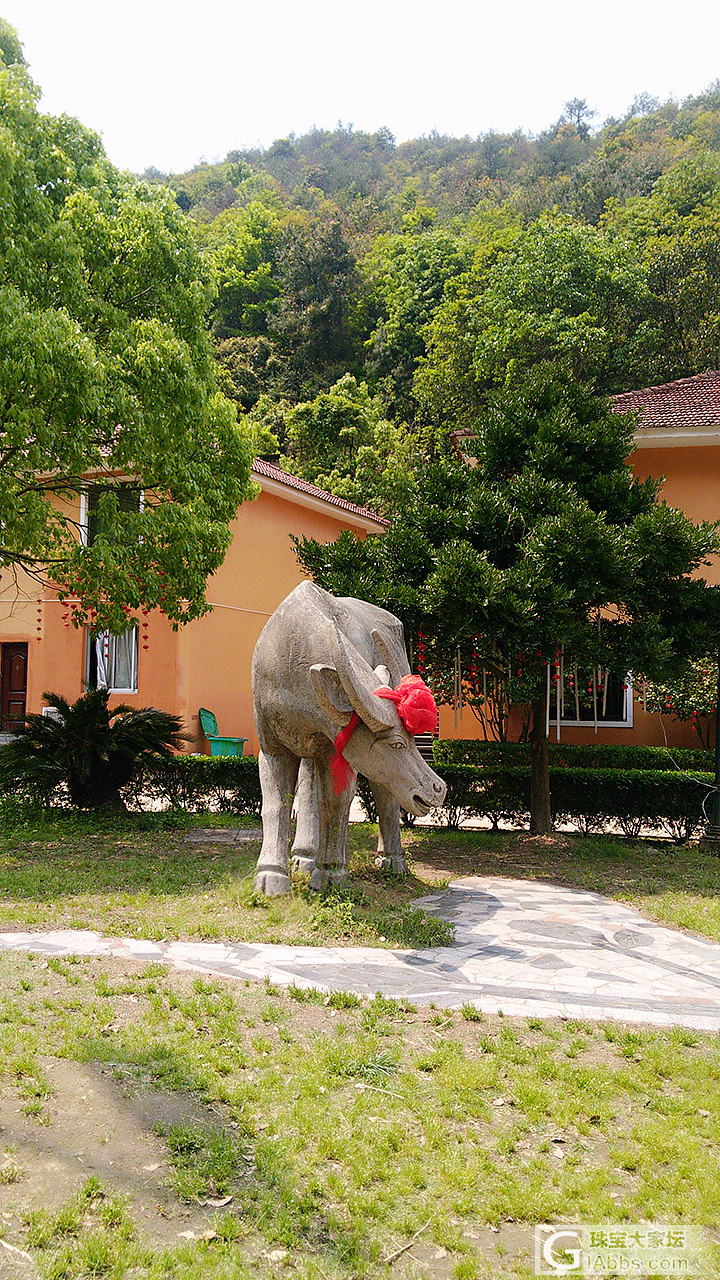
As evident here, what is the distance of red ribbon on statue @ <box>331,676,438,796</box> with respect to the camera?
638 centimetres

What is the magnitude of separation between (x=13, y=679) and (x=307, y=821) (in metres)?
15.7

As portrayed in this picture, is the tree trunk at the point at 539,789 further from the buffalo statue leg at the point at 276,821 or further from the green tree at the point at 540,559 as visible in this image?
the buffalo statue leg at the point at 276,821

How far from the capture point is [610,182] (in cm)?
4056

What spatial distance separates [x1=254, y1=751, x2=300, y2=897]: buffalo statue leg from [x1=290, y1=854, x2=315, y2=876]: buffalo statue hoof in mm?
250

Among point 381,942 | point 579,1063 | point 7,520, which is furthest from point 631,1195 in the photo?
point 7,520

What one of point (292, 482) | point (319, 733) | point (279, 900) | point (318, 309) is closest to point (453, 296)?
point (318, 309)

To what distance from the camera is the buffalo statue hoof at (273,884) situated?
283 inches

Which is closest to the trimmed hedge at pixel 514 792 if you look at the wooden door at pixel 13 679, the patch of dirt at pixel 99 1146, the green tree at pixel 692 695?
the green tree at pixel 692 695

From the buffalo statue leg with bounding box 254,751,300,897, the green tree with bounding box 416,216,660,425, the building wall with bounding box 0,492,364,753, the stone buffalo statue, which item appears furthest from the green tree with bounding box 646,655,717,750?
the green tree with bounding box 416,216,660,425

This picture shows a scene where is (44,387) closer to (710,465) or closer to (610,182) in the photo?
(710,465)

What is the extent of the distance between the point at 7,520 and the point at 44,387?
208cm

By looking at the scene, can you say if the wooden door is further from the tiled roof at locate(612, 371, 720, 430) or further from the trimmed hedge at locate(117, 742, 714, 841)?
the tiled roof at locate(612, 371, 720, 430)

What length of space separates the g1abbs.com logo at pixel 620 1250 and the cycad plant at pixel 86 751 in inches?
377

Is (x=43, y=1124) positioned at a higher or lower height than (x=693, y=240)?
lower
